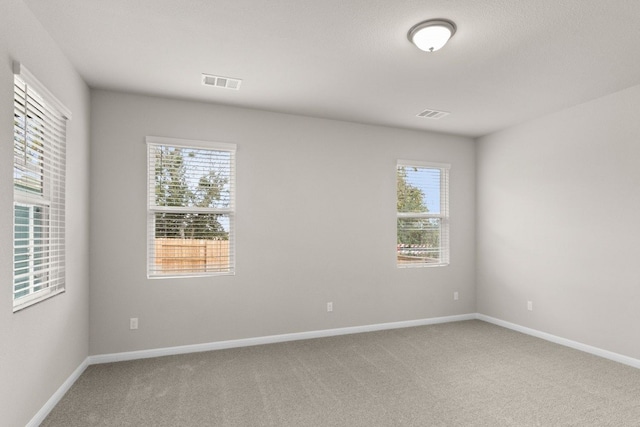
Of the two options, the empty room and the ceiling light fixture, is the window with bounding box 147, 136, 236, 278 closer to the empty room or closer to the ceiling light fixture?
the empty room

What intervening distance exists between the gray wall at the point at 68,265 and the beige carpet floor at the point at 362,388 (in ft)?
1.03

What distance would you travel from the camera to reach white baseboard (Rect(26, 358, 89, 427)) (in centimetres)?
239

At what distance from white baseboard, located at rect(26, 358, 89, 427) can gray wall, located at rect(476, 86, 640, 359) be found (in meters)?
4.95

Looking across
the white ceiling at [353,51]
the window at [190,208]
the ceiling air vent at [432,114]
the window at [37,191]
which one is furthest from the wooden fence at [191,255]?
the ceiling air vent at [432,114]

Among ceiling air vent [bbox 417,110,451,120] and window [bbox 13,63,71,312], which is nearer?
window [bbox 13,63,71,312]

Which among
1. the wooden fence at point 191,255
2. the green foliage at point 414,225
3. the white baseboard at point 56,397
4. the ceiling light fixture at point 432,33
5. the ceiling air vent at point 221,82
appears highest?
A: the ceiling air vent at point 221,82

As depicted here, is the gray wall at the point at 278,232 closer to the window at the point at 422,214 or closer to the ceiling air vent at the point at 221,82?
the window at the point at 422,214

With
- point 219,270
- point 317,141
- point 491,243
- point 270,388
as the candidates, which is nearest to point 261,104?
point 317,141

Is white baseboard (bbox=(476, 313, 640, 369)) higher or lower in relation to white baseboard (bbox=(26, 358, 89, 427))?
lower

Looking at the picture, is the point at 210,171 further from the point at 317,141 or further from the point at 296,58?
the point at 296,58

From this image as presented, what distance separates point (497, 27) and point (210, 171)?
297 cm

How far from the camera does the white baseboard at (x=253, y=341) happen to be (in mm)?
3576

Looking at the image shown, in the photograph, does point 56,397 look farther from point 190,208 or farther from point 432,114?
point 432,114

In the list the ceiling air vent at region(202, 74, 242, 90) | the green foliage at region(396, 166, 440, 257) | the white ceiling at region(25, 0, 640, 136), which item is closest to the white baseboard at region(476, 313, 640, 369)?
the green foliage at region(396, 166, 440, 257)
